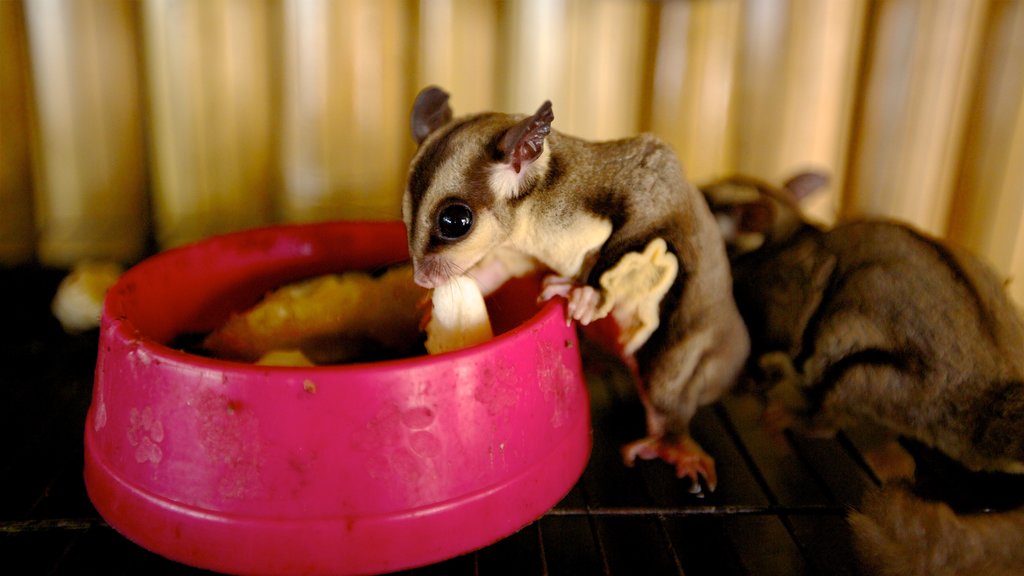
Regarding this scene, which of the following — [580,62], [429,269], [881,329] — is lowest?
[881,329]

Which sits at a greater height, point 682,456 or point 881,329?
point 881,329

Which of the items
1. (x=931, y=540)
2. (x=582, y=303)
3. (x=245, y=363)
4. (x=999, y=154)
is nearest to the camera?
(x=931, y=540)

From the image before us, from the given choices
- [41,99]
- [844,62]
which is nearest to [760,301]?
[844,62]

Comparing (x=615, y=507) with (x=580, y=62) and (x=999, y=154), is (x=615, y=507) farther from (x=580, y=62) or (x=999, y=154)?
(x=999, y=154)

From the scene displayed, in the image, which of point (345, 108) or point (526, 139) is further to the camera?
point (345, 108)

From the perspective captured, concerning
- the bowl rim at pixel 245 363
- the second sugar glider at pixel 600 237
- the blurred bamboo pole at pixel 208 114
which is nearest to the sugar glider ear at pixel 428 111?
the second sugar glider at pixel 600 237

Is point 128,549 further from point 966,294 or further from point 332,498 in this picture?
point 966,294

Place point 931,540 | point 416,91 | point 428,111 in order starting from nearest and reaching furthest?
point 931,540
point 428,111
point 416,91

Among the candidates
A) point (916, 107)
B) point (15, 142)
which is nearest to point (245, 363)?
point (15, 142)
